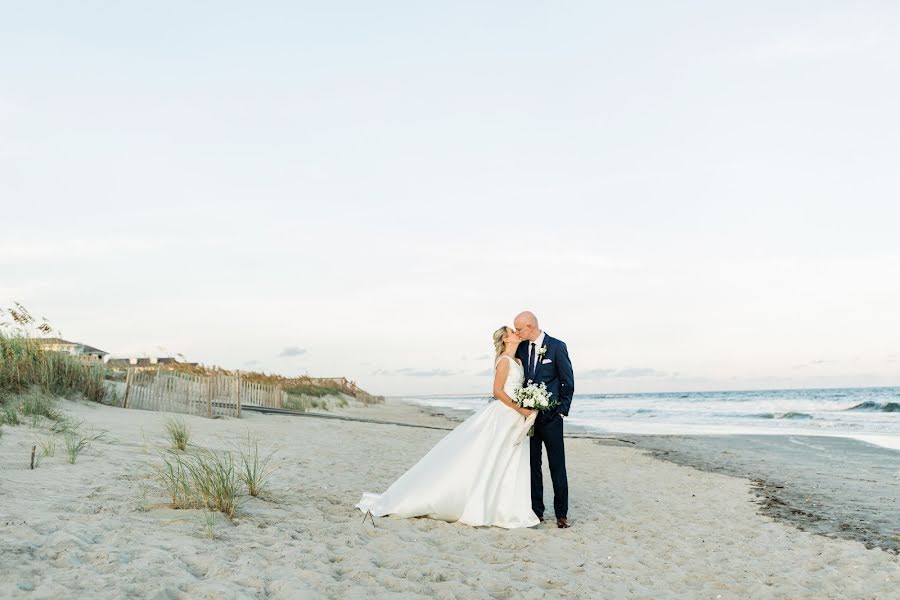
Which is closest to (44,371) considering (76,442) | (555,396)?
(76,442)

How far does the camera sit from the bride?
642 centimetres

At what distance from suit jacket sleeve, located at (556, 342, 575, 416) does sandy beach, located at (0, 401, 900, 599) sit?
123cm

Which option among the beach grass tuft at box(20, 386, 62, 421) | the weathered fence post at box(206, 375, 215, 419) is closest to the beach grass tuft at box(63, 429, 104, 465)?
the beach grass tuft at box(20, 386, 62, 421)

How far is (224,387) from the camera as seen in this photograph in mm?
15859

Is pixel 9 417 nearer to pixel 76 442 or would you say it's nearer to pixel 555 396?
pixel 76 442

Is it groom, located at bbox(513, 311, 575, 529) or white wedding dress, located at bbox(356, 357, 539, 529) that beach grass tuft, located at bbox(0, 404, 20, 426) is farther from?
groom, located at bbox(513, 311, 575, 529)

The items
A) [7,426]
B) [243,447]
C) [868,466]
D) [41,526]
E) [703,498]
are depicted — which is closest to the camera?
[41,526]

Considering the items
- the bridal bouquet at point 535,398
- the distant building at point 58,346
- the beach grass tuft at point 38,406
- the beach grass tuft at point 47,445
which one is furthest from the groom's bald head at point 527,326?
the distant building at point 58,346

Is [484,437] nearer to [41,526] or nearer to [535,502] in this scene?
[535,502]

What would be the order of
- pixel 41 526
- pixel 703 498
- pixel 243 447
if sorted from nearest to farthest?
pixel 41 526, pixel 703 498, pixel 243 447

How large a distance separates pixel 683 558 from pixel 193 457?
18.5 feet

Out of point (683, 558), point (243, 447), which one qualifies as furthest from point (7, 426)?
point (683, 558)

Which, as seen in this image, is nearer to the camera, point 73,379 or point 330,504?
point 330,504

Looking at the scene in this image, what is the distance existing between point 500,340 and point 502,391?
1.77 ft
